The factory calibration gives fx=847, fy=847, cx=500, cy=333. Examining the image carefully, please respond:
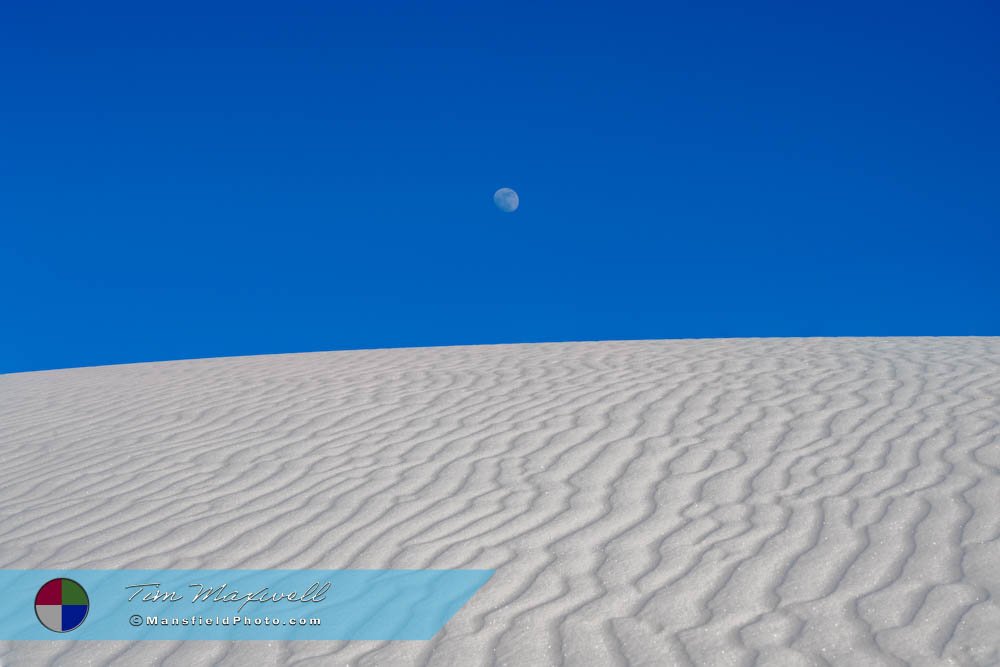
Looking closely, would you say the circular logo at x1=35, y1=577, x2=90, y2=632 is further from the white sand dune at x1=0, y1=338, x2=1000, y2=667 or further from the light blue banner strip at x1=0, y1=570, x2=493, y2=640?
the white sand dune at x1=0, y1=338, x2=1000, y2=667

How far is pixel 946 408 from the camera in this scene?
6.03m

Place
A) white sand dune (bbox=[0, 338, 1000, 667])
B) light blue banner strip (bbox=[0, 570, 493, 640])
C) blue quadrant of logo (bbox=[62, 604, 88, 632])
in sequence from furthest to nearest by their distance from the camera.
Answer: blue quadrant of logo (bbox=[62, 604, 88, 632]) → light blue banner strip (bbox=[0, 570, 493, 640]) → white sand dune (bbox=[0, 338, 1000, 667])

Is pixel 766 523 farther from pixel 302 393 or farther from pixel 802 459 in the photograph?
pixel 302 393

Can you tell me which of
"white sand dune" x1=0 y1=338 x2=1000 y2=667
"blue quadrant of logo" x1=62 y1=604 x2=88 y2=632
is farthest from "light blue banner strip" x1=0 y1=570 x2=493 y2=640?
"white sand dune" x1=0 y1=338 x2=1000 y2=667

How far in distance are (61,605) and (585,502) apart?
258 cm

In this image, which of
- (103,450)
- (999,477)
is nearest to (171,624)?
(103,450)

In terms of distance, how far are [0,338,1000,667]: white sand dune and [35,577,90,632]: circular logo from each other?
0.17m

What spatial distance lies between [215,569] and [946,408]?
4982 millimetres

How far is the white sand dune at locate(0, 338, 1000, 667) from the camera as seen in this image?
3207 mm

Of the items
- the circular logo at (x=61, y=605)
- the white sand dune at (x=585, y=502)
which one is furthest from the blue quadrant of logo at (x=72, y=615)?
the white sand dune at (x=585, y=502)

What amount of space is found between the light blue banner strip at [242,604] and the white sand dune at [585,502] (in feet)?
0.35

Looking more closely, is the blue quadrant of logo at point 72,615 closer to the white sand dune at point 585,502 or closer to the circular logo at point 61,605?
the circular logo at point 61,605

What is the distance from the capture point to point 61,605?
12.8 ft

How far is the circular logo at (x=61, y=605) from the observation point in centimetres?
375
